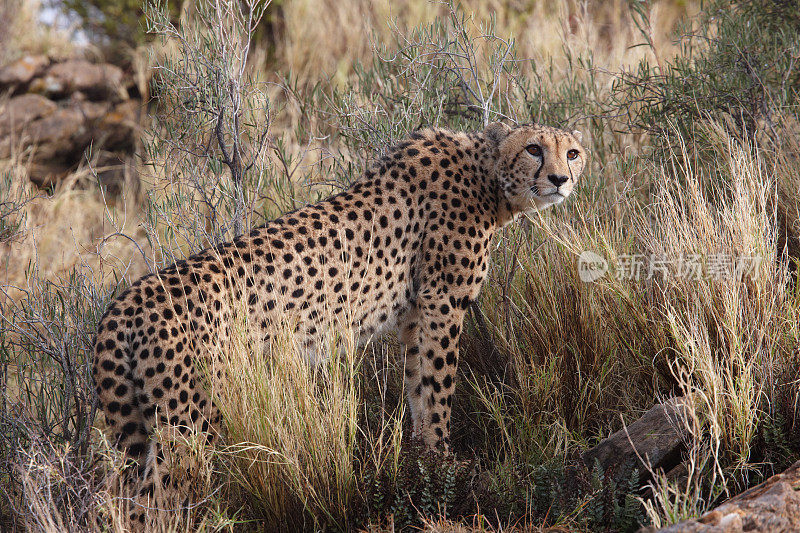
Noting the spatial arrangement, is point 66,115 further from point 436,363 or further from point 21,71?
point 436,363

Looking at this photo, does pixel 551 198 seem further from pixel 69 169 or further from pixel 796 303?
pixel 69 169

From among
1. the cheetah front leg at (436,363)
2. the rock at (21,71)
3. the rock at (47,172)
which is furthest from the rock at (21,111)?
the cheetah front leg at (436,363)

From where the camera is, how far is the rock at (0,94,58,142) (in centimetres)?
759

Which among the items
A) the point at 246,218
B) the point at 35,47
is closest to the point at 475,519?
the point at 246,218

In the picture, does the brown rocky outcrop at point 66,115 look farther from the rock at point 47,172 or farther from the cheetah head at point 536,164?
the cheetah head at point 536,164

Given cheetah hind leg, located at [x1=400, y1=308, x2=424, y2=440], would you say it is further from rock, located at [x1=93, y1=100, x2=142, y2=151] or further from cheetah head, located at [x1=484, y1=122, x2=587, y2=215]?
rock, located at [x1=93, y1=100, x2=142, y2=151]

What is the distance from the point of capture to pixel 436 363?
12.0 ft

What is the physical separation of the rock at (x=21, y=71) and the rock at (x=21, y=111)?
0.16 meters

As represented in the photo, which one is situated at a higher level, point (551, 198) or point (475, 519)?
point (551, 198)

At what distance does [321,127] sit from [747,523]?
16.7ft

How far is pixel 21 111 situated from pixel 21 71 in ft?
1.80

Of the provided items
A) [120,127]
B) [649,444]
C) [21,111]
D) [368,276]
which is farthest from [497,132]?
[21,111]

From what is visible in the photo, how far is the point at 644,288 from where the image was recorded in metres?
3.82

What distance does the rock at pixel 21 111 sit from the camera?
7.59 metres
